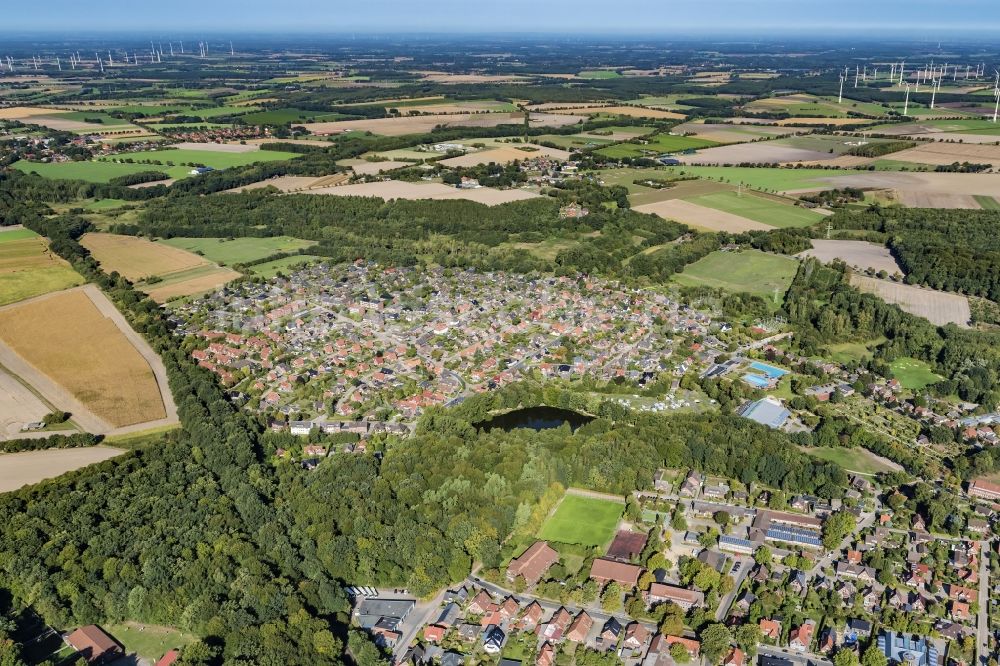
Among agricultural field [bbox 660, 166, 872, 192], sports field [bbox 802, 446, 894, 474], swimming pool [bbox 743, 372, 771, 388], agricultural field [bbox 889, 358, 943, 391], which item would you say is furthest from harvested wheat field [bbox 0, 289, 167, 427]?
agricultural field [bbox 660, 166, 872, 192]

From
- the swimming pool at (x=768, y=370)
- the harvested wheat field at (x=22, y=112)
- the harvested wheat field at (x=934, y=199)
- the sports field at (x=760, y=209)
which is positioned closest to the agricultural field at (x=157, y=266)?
the swimming pool at (x=768, y=370)

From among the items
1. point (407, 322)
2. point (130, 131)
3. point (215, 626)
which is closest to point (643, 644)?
point (215, 626)

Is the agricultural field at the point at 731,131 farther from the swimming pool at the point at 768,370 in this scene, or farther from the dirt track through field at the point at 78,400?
the dirt track through field at the point at 78,400

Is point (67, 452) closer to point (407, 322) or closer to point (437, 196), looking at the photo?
point (407, 322)

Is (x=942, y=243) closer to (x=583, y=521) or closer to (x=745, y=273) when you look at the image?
(x=745, y=273)

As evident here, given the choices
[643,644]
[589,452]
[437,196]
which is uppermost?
[437,196]

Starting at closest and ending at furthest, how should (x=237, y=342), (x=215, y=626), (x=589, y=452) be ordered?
1. (x=215, y=626)
2. (x=589, y=452)
3. (x=237, y=342)

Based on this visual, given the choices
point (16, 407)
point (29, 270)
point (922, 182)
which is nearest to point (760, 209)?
point (922, 182)
